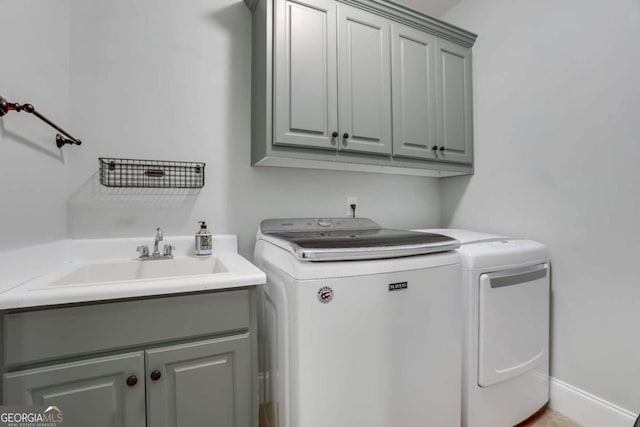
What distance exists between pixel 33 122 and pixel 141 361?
3.25ft

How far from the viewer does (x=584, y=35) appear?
4.71 feet

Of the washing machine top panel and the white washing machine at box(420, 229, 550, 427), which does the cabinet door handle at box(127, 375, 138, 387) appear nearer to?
the washing machine top panel

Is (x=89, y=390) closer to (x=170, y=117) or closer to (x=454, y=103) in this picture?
(x=170, y=117)

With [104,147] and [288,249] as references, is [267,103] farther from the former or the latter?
[104,147]

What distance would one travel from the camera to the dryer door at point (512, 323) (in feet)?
4.19

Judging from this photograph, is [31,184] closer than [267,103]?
Yes

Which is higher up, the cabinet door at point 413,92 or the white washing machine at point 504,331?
the cabinet door at point 413,92

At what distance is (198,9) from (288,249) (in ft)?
4.90

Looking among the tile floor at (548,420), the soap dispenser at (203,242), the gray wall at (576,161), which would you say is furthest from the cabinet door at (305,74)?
the tile floor at (548,420)

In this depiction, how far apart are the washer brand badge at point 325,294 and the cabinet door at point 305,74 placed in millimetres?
772

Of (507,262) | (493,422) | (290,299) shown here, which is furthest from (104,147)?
(493,422)

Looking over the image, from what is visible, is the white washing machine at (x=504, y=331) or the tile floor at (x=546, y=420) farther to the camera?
the tile floor at (x=546, y=420)

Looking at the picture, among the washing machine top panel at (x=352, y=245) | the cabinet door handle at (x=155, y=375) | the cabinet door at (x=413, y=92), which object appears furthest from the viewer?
the cabinet door at (x=413, y=92)

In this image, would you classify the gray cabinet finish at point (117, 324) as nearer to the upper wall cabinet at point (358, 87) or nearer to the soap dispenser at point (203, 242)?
the soap dispenser at point (203, 242)
